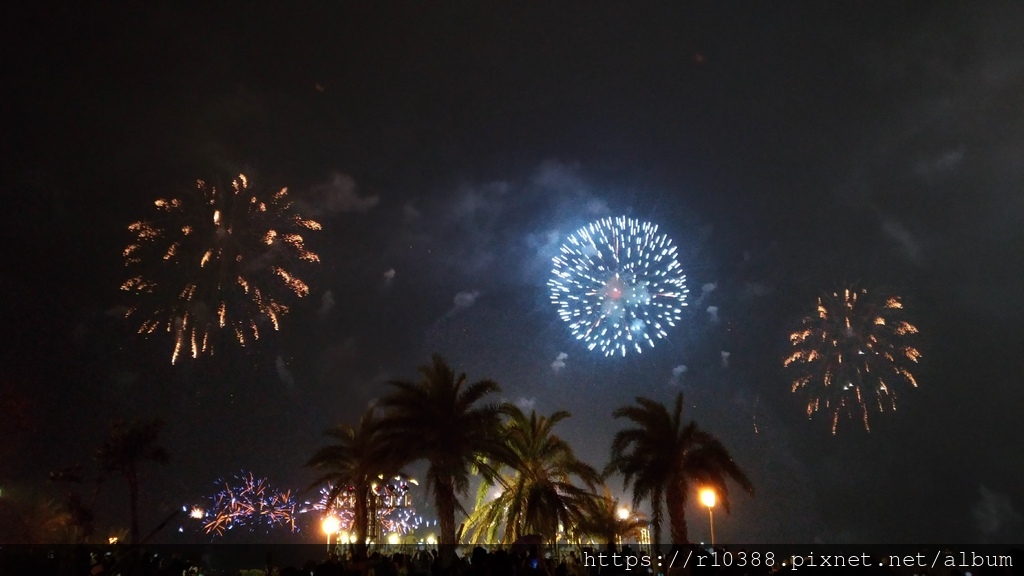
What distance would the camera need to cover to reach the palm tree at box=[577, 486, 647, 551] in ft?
97.4

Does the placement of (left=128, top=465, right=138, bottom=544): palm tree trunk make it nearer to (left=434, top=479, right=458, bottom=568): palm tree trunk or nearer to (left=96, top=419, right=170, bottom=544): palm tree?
(left=96, top=419, right=170, bottom=544): palm tree

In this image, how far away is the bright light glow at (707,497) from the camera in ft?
80.6

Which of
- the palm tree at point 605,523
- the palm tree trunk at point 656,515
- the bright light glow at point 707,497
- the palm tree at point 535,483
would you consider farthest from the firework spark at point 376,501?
the bright light glow at point 707,497

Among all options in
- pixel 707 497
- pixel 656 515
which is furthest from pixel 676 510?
pixel 707 497

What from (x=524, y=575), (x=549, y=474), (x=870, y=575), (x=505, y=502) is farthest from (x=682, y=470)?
(x=524, y=575)

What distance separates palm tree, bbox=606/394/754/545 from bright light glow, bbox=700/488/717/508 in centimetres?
181

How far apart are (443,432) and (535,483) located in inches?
204

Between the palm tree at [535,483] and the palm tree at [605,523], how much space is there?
0.46 meters

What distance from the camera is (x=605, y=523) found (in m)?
32.7

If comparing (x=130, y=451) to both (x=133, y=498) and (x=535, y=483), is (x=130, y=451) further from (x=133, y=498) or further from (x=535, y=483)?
(x=535, y=483)

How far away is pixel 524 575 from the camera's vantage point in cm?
1287

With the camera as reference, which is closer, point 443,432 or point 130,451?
point 443,432

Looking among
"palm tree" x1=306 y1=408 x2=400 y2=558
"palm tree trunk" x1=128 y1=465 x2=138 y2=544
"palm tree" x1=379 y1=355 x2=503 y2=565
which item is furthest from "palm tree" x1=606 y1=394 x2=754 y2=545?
"palm tree trunk" x1=128 y1=465 x2=138 y2=544

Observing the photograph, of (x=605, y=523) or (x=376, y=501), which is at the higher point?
(x=376, y=501)
